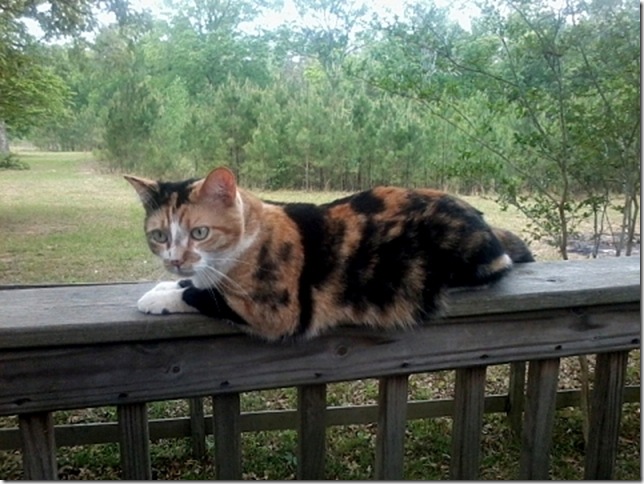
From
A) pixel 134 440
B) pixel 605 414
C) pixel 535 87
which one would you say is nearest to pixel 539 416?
pixel 605 414

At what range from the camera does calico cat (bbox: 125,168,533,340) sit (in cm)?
74

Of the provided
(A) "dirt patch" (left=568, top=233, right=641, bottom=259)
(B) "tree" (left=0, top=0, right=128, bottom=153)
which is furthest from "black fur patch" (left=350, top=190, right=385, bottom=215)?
(A) "dirt patch" (left=568, top=233, right=641, bottom=259)

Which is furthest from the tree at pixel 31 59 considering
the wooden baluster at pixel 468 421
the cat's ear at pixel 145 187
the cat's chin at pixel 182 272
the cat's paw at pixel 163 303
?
the wooden baluster at pixel 468 421

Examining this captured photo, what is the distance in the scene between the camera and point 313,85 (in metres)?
1.32

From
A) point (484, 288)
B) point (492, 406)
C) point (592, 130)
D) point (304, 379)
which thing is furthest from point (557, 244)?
point (304, 379)

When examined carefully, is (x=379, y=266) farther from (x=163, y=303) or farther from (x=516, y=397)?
(x=516, y=397)

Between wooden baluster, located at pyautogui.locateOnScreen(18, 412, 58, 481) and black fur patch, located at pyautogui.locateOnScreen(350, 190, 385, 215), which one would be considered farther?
black fur patch, located at pyautogui.locateOnScreen(350, 190, 385, 215)

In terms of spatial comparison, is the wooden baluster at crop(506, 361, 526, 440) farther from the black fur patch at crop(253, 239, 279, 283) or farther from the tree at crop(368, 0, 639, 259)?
the black fur patch at crop(253, 239, 279, 283)

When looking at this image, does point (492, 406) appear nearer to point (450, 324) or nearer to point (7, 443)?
point (450, 324)

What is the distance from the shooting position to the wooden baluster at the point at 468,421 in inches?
30.1

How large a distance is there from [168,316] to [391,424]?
0.31 m

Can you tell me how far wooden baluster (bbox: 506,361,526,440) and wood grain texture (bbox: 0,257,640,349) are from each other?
88cm

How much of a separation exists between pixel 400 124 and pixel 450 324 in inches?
30.9

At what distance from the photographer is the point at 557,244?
185 cm
